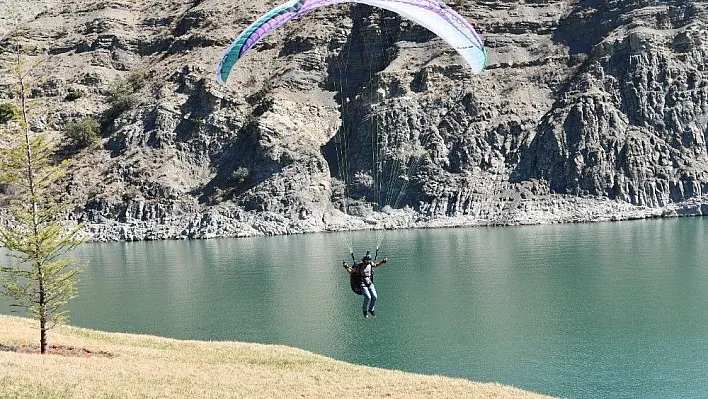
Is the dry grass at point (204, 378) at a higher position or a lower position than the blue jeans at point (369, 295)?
lower

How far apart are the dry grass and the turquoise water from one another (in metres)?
7.48

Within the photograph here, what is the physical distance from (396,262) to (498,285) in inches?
556

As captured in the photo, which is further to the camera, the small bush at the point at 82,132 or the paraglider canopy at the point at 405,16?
the small bush at the point at 82,132

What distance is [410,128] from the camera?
3824 inches

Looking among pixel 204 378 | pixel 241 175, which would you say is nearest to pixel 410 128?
pixel 241 175

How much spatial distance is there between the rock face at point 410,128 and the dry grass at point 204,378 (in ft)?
223

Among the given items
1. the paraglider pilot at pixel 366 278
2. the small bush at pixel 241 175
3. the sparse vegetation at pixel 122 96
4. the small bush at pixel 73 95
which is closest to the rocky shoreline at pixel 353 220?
the small bush at pixel 241 175

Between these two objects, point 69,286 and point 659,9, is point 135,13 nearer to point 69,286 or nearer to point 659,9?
point 659,9

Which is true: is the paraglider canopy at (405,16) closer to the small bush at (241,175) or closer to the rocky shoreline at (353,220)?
the rocky shoreline at (353,220)

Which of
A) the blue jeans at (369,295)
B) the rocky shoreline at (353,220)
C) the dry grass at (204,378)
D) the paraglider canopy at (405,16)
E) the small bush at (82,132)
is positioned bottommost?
the dry grass at (204,378)

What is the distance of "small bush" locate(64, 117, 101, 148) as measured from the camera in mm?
103875

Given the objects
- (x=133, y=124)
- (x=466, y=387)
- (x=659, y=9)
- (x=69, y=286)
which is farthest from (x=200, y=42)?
(x=466, y=387)

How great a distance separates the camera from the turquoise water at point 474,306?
26.7 m

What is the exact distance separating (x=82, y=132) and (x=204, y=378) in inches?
3725
